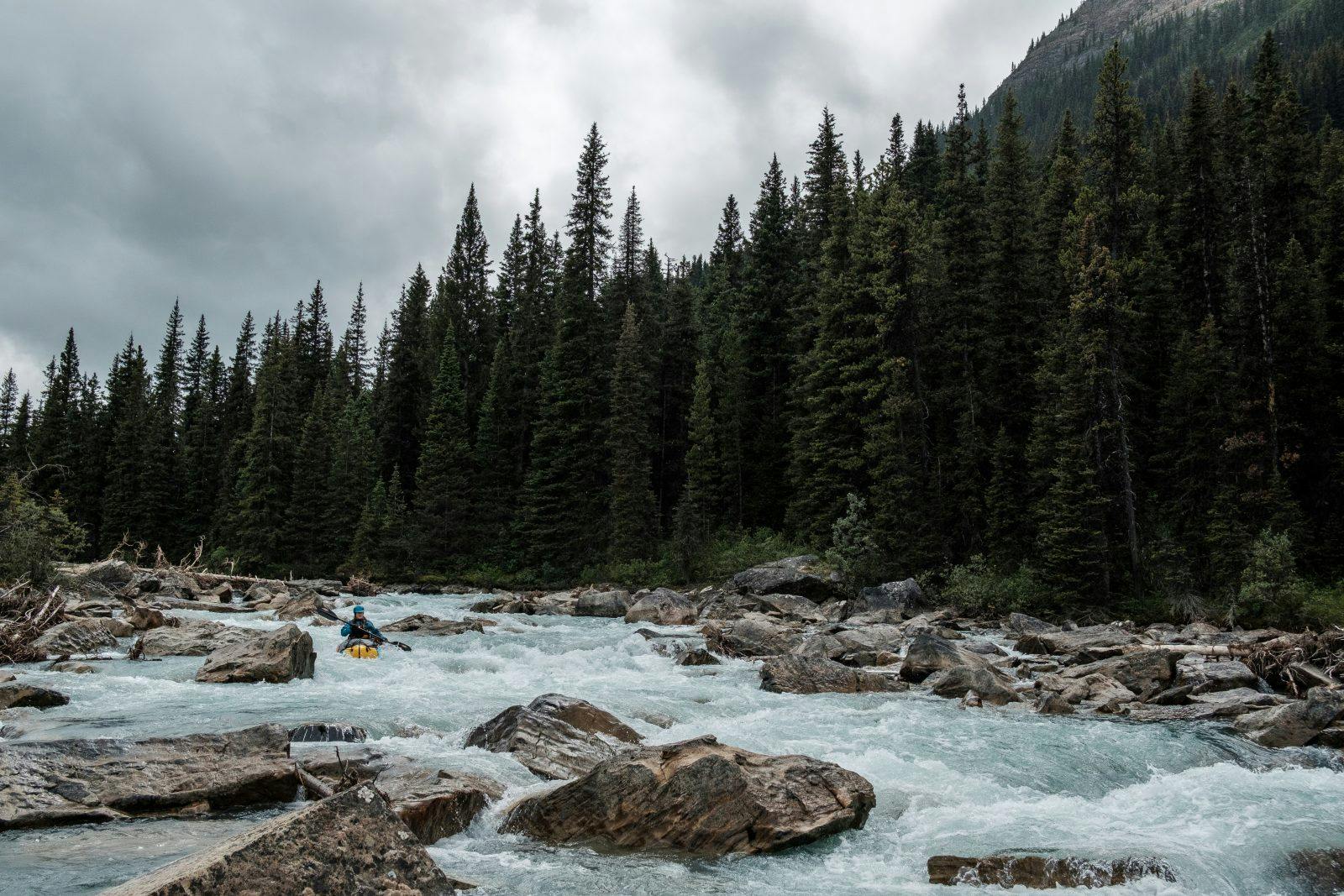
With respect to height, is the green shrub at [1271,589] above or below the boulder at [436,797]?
above

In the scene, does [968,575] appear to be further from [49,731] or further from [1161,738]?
[49,731]

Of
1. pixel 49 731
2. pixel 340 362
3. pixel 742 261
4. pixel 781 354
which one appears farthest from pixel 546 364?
pixel 49 731

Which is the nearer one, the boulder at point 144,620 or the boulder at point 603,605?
the boulder at point 144,620

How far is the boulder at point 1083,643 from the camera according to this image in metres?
17.6

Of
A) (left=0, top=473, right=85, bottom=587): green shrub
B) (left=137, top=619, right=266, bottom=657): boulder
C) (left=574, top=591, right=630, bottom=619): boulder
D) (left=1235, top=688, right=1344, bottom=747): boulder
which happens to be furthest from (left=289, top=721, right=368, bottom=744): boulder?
(left=574, top=591, right=630, bottom=619): boulder

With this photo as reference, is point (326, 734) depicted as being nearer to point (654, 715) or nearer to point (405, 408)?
point (654, 715)

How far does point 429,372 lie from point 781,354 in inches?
1245

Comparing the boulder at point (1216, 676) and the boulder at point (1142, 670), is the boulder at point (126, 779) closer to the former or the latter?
the boulder at point (1142, 670)

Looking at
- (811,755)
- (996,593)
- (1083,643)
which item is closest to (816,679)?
(811,755)

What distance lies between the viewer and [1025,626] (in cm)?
2364

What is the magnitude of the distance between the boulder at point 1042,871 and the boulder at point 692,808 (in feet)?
3.84

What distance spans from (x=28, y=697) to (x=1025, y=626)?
2346cm

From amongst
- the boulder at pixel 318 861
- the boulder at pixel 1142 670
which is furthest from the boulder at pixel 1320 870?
the boulder at pixel 1142 670

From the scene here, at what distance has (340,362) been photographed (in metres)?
73.0
